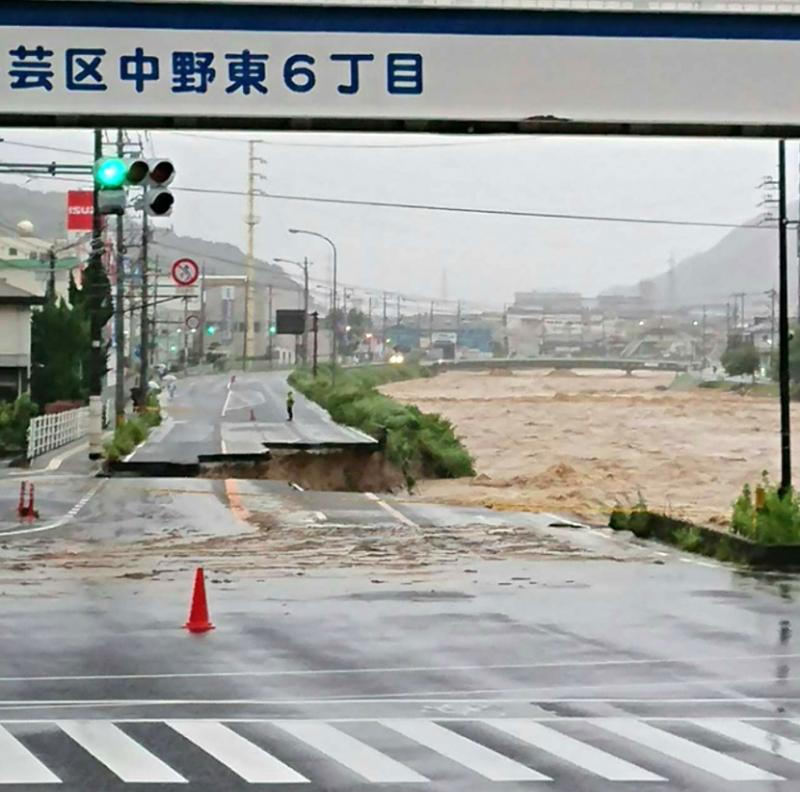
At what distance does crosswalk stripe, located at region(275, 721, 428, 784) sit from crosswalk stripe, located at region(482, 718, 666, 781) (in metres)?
1.18

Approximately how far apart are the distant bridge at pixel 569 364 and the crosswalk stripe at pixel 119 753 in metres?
125

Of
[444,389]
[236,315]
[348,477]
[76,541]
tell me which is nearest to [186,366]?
[236,315]

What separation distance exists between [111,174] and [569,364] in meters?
128

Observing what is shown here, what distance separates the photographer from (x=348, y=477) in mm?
56062

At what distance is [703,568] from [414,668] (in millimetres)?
11295

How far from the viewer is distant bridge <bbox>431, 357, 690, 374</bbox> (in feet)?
456

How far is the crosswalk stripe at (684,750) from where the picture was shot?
1023 cm

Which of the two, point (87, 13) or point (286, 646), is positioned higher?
point (87, 13)

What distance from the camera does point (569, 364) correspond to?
141m

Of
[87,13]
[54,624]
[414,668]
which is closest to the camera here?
[87,13]

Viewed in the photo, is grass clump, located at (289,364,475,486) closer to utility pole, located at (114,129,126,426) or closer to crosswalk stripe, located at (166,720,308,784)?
utility pole, located at (114,129,126,426)

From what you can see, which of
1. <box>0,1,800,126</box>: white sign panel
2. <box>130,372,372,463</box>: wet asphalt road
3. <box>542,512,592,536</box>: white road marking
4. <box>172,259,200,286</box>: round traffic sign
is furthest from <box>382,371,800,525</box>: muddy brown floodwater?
<box>0,1,800,126</box>: white sign panel

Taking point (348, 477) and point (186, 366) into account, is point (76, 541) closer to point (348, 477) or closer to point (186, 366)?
point (348, 477)

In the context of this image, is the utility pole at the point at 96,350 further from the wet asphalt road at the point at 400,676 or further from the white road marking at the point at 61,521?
the wet asphalt road at the point at 400,676
